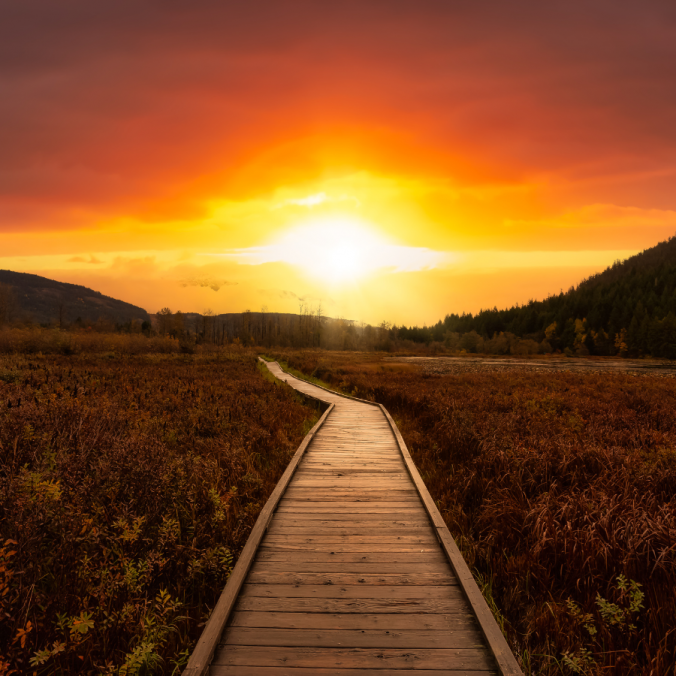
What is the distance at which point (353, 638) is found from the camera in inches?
119

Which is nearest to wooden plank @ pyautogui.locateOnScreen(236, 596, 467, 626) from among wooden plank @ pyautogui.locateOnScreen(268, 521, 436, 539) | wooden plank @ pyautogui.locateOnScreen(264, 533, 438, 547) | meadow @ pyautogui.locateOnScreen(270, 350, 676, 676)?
meadow @ pyautogui.locateOnScreen(270, 350, 676, 676)

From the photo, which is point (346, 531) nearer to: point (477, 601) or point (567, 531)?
point (477, 601)

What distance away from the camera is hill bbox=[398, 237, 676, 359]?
265ft

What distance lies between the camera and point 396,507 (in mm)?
5461

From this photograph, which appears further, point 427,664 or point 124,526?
point 124,526

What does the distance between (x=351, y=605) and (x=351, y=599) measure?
0.08m

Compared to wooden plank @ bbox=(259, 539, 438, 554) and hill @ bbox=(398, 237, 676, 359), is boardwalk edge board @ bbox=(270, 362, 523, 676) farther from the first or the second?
hill @ bbox=(398, 237, 676, 359)

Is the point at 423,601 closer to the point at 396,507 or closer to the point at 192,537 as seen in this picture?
the point at 396,507

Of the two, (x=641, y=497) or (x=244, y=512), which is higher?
(x=641, y=497)

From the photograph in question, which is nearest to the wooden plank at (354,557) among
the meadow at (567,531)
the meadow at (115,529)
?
the meadow at (115,529)

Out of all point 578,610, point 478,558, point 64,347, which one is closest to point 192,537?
point 478,558

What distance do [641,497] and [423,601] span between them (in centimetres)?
398

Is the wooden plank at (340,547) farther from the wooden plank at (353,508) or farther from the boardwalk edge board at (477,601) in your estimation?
the wooden plank at (353,508)

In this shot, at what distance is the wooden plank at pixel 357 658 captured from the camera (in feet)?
9.07
